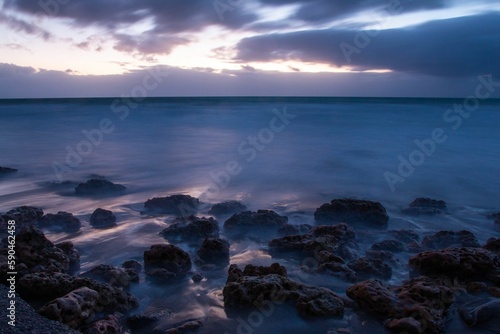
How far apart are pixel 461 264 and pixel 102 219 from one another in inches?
249

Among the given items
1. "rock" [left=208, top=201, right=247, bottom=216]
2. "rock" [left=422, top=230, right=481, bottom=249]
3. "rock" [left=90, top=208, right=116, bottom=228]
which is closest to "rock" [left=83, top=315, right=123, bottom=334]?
Result: "rock" [left=90, top=208, right=116, bottom=228]

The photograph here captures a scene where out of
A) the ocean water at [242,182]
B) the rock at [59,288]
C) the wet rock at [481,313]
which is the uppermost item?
the rock at [59,288]

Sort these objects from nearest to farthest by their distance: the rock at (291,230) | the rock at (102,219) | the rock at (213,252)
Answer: the rock at (213,252), the rock at (291,230), the rock at (102,219)

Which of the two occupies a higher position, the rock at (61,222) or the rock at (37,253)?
the rock at (37,253)

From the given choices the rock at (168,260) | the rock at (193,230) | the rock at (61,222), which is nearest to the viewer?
the rock at (168,260)

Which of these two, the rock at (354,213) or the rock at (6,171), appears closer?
the rock at (354,213)

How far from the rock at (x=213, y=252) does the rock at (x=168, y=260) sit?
424mm

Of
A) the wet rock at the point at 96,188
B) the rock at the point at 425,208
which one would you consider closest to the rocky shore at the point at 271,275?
the rock at the point at 425,208

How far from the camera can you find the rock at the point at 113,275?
17.5 feet

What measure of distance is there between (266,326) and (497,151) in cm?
2103

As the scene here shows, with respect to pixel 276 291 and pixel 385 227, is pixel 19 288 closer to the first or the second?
pixel 276 291

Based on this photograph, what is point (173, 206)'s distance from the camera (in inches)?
363

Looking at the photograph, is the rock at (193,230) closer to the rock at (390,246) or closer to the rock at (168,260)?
the rock at (168,260)

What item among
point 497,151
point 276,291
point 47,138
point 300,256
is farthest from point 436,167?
point 47,138
